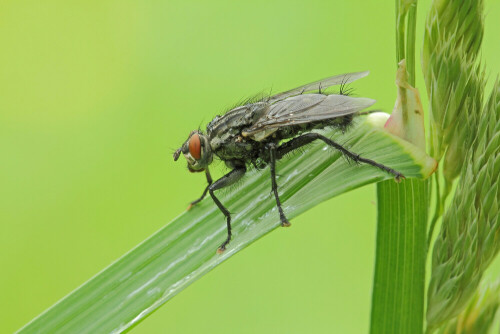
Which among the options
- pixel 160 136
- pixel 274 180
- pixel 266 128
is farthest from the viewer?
pixel 160 136

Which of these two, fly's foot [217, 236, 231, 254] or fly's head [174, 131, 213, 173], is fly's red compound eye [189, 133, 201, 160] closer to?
fly's head [174, 131, 213, 173]

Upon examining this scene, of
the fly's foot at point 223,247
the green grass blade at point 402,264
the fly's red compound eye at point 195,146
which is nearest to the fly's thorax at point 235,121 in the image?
the fly's red compound eye at point 195,146

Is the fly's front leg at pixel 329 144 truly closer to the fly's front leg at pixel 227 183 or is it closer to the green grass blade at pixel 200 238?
the green grass blade at pixel 200 238

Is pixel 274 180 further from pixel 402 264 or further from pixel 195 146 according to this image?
pixel 402 264

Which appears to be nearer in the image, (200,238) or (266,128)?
(200,238)

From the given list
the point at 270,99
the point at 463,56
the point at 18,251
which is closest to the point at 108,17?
the point at 18,251

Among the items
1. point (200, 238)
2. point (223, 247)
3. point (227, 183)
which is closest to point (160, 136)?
point (227, 183)

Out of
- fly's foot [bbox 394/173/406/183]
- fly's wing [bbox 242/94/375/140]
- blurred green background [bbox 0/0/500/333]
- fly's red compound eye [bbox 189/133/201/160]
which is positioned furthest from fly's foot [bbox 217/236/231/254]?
blurred green background [bbox 0/0/500/333]
